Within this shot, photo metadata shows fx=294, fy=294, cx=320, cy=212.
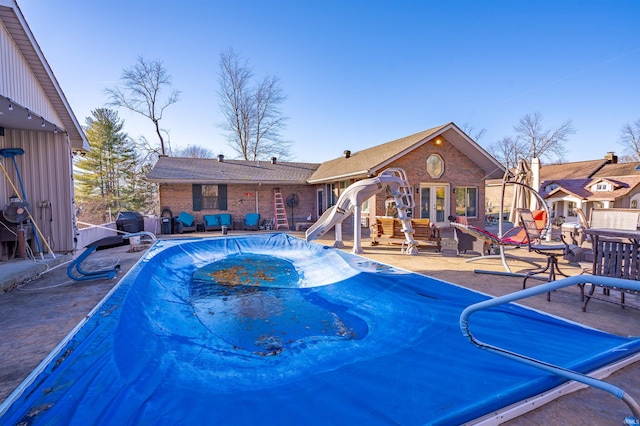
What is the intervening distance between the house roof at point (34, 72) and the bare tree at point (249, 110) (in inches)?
733

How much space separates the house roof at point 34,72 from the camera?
5605 millimetres

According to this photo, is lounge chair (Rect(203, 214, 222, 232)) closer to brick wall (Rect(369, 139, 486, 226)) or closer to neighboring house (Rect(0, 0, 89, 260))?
neighboring house (Rect(0, 0, 89, 260))

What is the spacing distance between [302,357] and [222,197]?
44.3 ft

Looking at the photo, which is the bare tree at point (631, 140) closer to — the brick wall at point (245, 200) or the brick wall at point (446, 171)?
the brick wall at point (446, 171)

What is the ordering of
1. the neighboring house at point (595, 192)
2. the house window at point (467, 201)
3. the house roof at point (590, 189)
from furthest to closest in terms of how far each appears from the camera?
the neighboring house at point (595, 192)
the house roof at point (590, 189)
the house window at point (467, 201)

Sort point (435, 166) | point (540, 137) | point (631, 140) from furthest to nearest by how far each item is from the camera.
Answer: point (540, 137), point (631, 140), point (435, 166)

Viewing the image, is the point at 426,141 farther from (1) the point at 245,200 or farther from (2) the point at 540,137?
(2) the point at 540,137

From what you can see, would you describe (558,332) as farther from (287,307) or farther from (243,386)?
(287,307)

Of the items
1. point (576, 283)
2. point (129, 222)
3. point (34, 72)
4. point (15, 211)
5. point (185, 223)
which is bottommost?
point (185, 223)

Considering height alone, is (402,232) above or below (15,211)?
below

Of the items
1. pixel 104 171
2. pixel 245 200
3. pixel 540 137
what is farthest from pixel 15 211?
pixel 540 137

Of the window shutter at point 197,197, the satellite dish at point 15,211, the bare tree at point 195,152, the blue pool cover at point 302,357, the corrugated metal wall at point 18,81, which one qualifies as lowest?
the blue pool cover at point 302,357

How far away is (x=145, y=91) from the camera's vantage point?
2483 centimetres

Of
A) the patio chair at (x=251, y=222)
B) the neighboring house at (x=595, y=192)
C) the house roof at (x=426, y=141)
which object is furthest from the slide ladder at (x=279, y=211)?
the neighboring house at (x=595, y=192)
